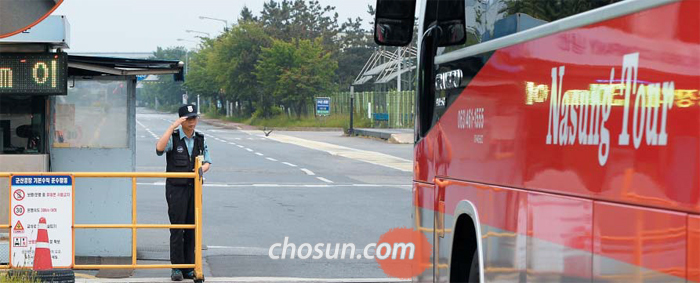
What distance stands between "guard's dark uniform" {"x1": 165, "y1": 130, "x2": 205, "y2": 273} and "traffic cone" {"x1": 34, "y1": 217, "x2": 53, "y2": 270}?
1242mm

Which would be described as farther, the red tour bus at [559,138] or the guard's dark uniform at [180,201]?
the guard's dark uniform at [180,201]

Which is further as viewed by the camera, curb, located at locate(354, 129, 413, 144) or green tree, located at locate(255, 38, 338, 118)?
green tree, located at locate(255, 38, 338, 118)

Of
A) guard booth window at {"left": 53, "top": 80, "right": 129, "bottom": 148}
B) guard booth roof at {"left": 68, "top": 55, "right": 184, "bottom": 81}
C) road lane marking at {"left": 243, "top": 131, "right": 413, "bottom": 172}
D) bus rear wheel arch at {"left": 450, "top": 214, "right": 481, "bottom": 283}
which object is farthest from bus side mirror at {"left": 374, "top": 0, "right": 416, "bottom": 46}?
road lane marking at {"left": 243, "top": 131, "right": 413, "bottom": 172}

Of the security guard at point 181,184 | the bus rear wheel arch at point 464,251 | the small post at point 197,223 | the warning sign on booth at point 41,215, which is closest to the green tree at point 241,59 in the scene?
the security guard at point 181,184

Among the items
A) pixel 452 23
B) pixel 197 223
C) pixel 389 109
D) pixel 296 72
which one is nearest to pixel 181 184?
pixel 197 223

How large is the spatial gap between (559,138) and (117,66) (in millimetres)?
7360

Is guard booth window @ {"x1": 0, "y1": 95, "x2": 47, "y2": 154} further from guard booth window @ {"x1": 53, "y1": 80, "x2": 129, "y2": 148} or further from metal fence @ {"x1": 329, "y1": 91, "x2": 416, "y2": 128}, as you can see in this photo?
metal fence @ {"x1": 329, "y1": 91, "x2": 416, "y2": 128}

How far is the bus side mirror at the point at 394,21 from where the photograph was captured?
22.3 feet

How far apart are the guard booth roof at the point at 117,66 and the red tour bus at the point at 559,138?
467 cm

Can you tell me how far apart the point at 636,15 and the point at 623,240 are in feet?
2.54

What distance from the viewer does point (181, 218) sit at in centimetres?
1036

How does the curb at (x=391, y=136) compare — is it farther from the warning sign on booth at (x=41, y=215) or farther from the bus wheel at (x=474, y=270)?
the bus wheel at (x=474, y=270)

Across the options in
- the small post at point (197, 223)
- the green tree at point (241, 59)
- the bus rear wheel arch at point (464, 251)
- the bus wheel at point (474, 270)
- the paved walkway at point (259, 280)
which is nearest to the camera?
the bus wheel at point (474, 270)

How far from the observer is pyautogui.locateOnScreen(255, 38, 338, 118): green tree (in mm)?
79625
